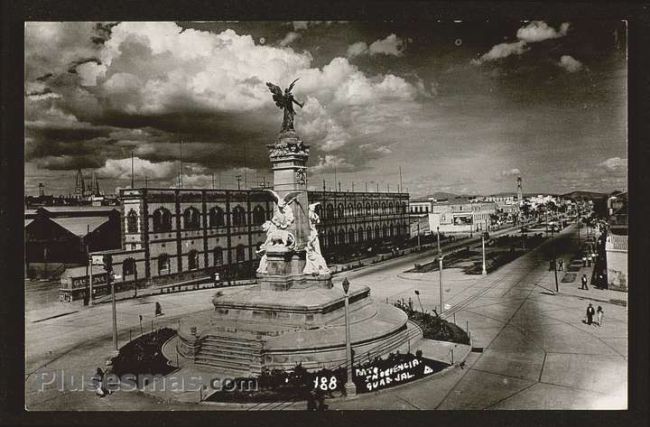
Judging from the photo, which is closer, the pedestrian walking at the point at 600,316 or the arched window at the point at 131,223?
the pedestrian walking at the point at 600,316

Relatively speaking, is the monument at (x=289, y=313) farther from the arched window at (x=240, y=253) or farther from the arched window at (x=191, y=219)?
the arched window at (x=240, y=253)

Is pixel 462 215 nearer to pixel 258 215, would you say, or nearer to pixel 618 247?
pixel 258 215

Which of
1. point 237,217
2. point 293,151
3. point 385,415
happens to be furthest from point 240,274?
point 385,415

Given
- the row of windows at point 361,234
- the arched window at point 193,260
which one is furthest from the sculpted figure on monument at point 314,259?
the row of windows at point 361,234

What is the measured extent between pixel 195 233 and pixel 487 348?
1014 inches

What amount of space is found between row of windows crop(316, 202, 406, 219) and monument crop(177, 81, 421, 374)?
24.4 m

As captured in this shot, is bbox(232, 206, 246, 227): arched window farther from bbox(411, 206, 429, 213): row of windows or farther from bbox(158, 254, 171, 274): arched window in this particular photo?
bbox(411, 206, 429, 213): row of windows

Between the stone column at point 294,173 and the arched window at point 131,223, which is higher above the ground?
the stone column at point 294,173

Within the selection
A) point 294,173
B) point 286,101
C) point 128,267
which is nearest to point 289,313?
point 294,173

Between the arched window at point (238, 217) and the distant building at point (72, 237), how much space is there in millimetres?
9822

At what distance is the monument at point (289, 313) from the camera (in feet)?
61.2

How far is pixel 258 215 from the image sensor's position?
45.5 meters

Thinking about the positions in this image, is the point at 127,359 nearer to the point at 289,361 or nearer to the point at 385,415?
the point at 289,361

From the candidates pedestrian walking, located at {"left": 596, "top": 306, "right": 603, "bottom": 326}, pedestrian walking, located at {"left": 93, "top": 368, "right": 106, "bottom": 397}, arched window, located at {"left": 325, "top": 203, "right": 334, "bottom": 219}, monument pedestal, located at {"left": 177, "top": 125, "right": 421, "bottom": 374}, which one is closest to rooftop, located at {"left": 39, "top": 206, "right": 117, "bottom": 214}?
monument pedestal, located at {"left": 177, "top": 125, "right": 421, "bottom": 374}
